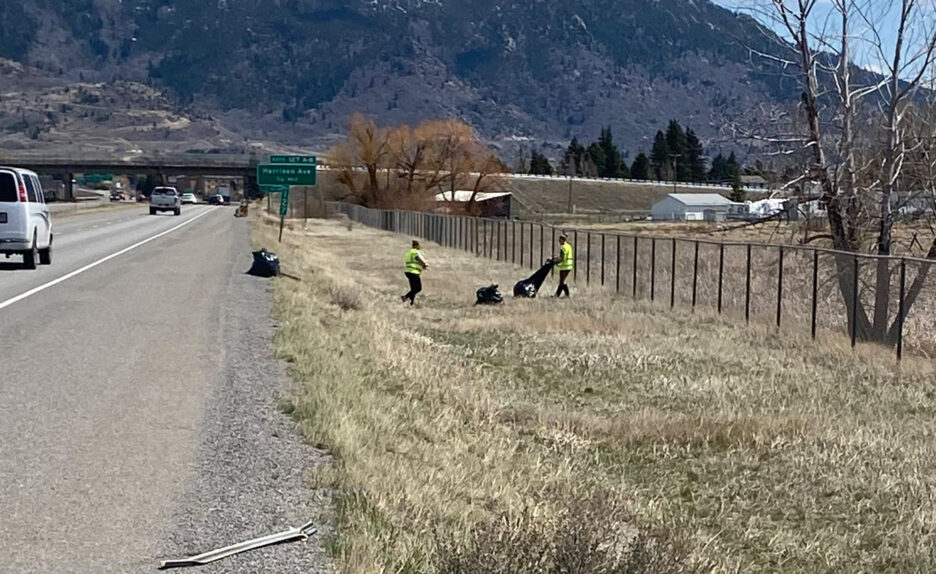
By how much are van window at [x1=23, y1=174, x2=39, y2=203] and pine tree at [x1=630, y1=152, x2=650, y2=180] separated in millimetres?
154333

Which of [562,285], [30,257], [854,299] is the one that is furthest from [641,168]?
[854,299]

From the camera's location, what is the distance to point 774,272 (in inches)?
997

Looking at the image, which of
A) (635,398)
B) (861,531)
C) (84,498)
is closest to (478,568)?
(84,498)

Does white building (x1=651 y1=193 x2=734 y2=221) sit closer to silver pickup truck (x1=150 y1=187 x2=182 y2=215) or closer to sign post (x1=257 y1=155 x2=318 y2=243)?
silver pickup truck (x1=150 y1=187 x2=182 y2=215)

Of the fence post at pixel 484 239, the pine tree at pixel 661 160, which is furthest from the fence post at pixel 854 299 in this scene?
the pine tree at pixel 661 160

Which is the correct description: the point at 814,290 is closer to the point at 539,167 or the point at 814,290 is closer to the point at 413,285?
the point at 413,285

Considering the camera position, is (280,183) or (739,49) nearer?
(739,49)

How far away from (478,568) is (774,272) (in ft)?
69.7

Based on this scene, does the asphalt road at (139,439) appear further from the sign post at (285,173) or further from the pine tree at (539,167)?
the pine tree at (539,167)

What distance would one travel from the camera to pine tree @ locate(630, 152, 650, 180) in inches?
6914

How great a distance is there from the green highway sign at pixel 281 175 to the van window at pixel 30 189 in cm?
2055

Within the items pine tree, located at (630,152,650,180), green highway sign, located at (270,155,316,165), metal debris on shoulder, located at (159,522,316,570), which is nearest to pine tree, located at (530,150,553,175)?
pine tree, located at (630,152,650,180)

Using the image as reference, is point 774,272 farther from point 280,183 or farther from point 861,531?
point 280,183

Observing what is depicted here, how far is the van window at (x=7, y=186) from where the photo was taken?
25.1 metres
